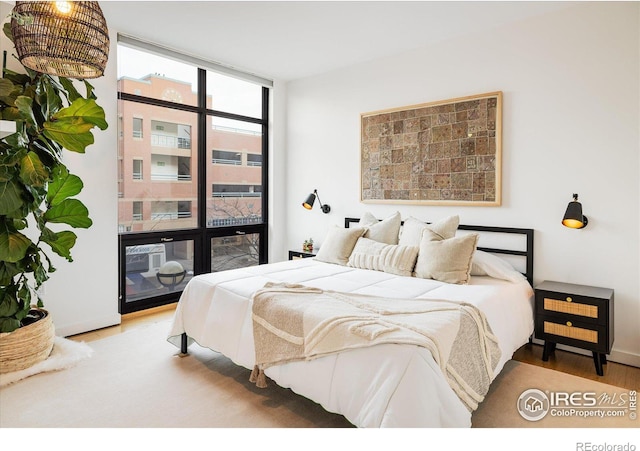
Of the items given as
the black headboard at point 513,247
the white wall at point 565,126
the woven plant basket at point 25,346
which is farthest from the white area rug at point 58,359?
the black headboard at point 513,247

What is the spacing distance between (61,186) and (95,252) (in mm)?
878

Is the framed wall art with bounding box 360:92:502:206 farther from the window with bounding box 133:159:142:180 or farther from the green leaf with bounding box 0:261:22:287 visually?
the green leaf with bounding box 0:261:22:287

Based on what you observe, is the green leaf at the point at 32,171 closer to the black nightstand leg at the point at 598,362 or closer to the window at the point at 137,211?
the window at the point at 137,211

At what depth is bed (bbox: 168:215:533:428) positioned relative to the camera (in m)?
1.71

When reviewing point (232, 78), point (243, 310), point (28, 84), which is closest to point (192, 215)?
point (232, 78)

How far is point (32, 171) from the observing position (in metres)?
2.49

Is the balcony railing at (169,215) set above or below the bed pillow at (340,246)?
above

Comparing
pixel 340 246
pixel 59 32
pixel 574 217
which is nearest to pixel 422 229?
pixel 340 246

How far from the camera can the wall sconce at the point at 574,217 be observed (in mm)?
2865

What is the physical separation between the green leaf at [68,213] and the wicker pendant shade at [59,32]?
1092 millimetres

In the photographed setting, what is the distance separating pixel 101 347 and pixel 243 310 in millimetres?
1428

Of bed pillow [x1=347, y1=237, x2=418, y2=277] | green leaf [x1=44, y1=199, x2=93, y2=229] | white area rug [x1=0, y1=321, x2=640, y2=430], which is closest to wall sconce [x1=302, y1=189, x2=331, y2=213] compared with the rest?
bed pillow [x1=347, y1=237, x2=418, y2=277]

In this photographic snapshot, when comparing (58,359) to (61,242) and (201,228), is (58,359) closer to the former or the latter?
(61,242)

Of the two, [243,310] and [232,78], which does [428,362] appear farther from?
[232,78]
